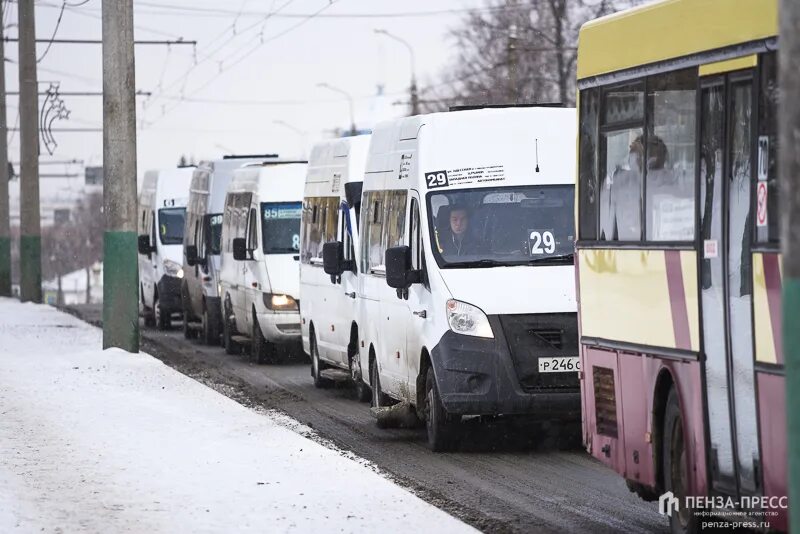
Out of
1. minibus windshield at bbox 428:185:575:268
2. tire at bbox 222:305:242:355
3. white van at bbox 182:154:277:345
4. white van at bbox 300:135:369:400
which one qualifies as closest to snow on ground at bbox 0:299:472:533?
white van at bbox 300:135:369:400

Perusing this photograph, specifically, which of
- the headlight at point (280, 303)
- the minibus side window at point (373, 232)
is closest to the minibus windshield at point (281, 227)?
the headlight at point (280, 303)

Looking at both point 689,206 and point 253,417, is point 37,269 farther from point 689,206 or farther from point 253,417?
point 689,206

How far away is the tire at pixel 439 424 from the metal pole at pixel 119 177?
9.19m

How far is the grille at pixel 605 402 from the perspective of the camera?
10.2 m

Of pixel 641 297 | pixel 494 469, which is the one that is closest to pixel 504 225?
pixel 494 469

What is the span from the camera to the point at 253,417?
1577cm

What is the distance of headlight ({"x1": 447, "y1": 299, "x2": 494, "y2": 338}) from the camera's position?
1395 centimetres

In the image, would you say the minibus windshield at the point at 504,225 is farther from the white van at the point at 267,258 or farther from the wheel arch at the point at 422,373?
the white van at the point at 267,258

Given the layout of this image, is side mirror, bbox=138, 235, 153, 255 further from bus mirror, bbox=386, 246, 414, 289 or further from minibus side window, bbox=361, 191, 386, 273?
bus mirror, bbox=386, 246, 414, 289

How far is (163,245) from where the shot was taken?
36.2 metres

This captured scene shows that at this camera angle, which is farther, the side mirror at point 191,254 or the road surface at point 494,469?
the side mirror at point 191,254

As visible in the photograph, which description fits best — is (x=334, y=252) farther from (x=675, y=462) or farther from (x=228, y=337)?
(x=228, y=337)

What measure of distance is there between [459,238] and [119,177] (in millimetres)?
8964

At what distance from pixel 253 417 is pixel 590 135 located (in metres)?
5.79
